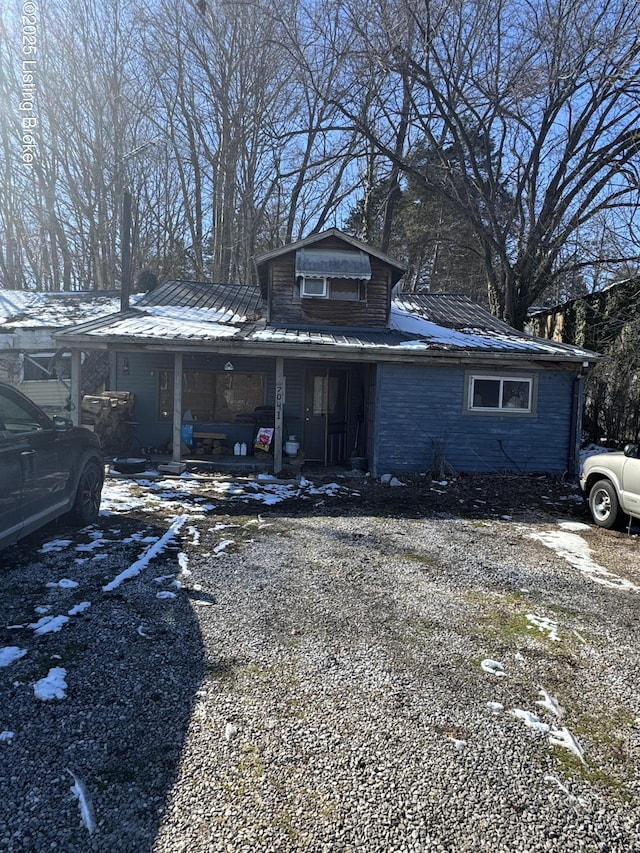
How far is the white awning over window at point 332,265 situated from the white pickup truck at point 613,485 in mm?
6536

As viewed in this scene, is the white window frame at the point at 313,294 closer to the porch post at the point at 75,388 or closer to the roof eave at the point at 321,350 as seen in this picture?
the roof eave at the point at 321,350

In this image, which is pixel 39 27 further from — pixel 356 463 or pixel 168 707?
pixel 168 707

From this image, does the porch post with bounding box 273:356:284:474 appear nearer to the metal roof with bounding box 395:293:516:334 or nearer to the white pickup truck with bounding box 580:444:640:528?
the metal roof with bounding box 395:293:516:334

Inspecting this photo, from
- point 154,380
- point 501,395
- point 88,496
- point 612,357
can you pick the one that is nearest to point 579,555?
point 501,395

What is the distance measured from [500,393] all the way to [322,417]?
420 cm

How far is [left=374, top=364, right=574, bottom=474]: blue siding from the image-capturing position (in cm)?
1096

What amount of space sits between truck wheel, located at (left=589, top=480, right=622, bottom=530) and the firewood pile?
950cm

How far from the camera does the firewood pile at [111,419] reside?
37.7 ft

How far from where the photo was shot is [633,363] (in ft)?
47.1

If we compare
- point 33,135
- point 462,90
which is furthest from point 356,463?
point 33,135

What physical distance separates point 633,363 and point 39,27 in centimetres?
2445

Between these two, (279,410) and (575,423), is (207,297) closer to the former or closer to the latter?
(279,410)

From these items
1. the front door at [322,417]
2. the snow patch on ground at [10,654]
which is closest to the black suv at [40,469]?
the snow patch on ground at [10,654]

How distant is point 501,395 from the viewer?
11.2m
